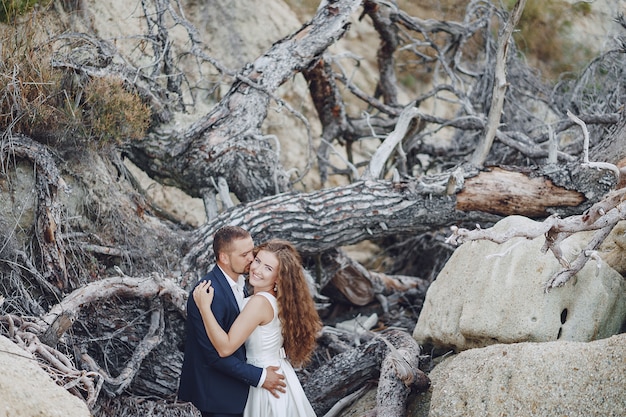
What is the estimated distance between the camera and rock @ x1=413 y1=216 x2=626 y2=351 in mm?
4496

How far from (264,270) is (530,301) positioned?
1637mm

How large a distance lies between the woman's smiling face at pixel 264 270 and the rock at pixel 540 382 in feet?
3.50

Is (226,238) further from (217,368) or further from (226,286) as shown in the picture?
(217,368)

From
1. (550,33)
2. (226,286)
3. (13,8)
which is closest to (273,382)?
(226,286)

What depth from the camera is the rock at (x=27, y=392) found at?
301cm

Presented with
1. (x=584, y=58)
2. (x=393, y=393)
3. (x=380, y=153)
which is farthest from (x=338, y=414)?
(x=584, y=58)

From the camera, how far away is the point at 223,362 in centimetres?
394

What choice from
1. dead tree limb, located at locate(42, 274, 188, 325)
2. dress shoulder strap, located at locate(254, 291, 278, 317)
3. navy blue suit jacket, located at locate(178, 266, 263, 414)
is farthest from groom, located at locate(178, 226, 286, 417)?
dead tree limb, located at locate(42, 274, 188, 325)

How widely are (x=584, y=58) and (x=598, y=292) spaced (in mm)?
6334

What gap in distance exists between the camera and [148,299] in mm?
4922

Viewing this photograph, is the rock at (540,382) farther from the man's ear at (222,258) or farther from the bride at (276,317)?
the man's ear at (222,258)

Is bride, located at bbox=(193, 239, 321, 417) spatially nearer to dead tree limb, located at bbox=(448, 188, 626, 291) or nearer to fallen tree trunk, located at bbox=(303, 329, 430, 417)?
fallen tree trunk, located at bbox=(303, 329, 430, 417)

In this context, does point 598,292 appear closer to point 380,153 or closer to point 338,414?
point 338,414

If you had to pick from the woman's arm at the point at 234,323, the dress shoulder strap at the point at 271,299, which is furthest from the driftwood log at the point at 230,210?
the dress shoulder strap at the point at 271,299
